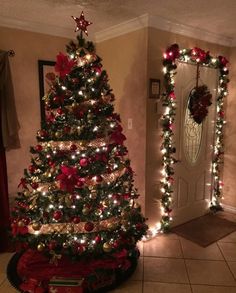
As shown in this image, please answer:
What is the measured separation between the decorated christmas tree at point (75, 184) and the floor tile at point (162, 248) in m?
0.70

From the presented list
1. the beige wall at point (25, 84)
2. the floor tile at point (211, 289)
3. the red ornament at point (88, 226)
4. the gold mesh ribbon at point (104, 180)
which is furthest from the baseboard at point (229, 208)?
the beige wall at point (25, 84)

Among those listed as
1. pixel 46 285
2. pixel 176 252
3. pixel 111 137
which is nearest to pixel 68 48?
pixel 111 137

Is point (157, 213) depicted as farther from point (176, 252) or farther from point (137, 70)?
point (137, 70)

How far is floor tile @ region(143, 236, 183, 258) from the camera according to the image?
2.95 meters

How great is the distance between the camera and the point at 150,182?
320 centimetres

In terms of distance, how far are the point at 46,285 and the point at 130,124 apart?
1.92 metres

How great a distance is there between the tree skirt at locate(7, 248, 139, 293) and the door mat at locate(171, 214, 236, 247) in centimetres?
118

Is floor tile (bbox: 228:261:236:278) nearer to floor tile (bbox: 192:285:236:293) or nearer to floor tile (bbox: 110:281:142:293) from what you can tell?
floor tile (bbox: 192:285:236:293)

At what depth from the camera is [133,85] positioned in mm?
3160

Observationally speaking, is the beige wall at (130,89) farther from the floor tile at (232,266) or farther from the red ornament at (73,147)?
the red ornament at (73,147)

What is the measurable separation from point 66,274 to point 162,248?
1217 mm

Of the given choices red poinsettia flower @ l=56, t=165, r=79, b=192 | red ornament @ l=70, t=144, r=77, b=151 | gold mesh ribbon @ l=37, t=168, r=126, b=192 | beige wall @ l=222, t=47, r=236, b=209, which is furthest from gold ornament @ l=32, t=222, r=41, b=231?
beige wall @ l=222, t=47, r=236, b=209

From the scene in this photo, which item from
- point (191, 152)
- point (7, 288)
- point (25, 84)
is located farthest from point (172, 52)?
point (7, 288)

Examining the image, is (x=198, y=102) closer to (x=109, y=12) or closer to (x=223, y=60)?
(x=223, y=60)
